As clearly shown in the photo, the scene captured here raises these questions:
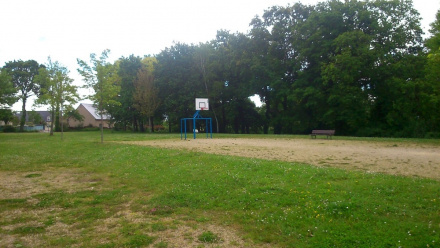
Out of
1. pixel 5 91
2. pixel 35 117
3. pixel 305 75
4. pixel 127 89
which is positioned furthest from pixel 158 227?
pixel 35 117

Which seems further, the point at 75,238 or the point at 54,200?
the point at 54,200

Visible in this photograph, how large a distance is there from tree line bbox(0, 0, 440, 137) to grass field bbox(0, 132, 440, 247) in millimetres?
16195

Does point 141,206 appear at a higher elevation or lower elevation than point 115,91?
lower

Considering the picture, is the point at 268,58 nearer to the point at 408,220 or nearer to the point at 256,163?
the point at 256,163

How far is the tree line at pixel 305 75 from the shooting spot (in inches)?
1209

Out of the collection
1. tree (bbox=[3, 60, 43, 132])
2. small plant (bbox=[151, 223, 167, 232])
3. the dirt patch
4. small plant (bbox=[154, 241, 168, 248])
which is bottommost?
small plant (bbox=[154, 241, 168, 248])

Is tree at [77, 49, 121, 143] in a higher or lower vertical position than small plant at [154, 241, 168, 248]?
higher

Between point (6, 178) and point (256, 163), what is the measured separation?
8594mm

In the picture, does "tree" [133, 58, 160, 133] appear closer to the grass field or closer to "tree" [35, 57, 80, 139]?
"tree" [35, 57, 80, 139]

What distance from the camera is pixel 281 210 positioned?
5629 mm

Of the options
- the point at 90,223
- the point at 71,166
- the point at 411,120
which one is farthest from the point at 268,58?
the point at 90,223

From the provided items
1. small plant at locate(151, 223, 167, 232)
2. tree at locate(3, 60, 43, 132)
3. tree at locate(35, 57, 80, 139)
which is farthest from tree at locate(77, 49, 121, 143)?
tree at locate(3, 60, 43, 132)

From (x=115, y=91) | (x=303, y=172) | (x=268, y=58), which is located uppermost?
(x=268, y=58)

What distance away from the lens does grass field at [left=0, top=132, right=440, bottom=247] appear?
15.1ft
